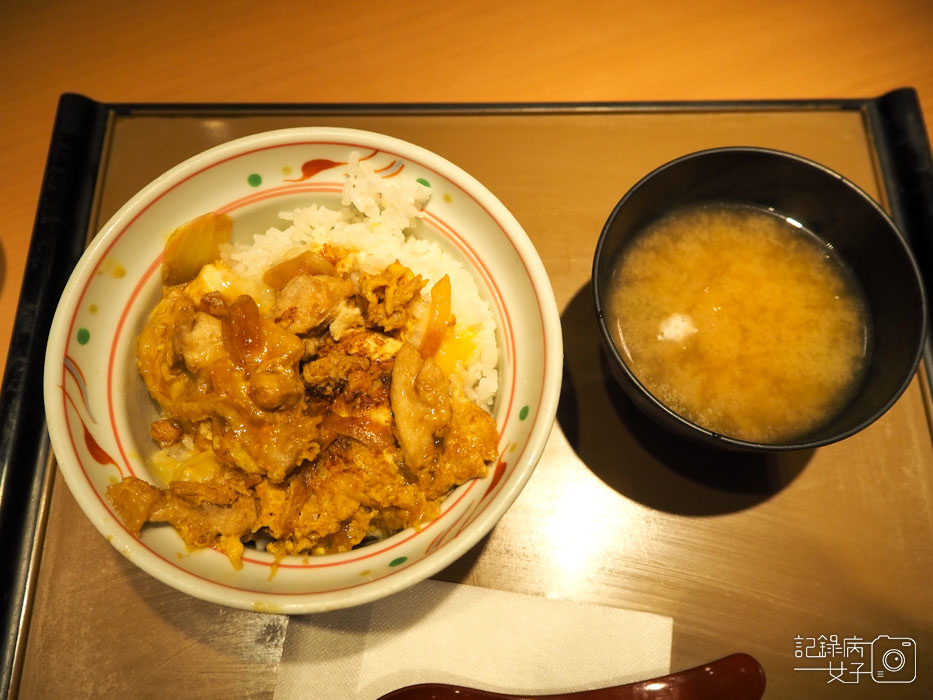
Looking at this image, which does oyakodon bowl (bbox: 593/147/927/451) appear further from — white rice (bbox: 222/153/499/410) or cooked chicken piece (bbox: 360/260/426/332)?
cooked chicken piece (bbox: 360/260/426/332)

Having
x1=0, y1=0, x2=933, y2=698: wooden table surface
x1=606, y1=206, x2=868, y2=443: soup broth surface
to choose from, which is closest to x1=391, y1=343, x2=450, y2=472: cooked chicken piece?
Answer: x1=606, y1=206, x2=868, y2=443: soup broth surface

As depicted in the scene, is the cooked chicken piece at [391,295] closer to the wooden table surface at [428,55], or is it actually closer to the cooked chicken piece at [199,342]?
the cooked chicken piece at [199,342]

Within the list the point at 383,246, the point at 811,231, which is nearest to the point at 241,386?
the point at 383,246

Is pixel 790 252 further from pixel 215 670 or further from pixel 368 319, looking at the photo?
pixel 215 670

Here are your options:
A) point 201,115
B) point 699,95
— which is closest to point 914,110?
point 699,95

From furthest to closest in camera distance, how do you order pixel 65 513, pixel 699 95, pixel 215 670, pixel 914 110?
pixel 699 95 → pixel 914 110 → pixel 65 513 → pixel 215 670

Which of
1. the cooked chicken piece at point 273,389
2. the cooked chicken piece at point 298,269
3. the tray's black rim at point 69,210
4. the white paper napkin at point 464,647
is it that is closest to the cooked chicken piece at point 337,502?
the cooked chicken piece at point 273,389
